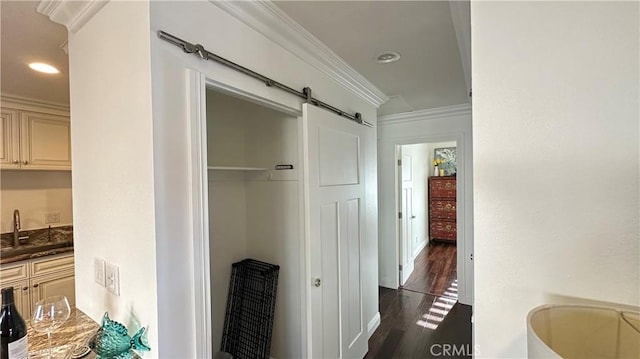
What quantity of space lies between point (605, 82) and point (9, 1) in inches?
87.9

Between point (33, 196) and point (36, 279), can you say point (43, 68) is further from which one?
point (36, 279)

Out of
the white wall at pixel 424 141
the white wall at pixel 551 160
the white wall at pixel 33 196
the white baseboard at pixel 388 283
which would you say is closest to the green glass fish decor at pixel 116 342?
the white wall at pixel 551 160

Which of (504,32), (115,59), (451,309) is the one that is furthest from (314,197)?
(451,309)

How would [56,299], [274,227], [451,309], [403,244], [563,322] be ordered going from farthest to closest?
[403,244] → [451,309] → [274,227] → [56,299] → [563,322]

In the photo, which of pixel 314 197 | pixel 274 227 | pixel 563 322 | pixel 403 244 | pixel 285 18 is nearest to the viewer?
pixel 563 322

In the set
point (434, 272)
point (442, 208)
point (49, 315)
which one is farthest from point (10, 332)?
point (442, 208)

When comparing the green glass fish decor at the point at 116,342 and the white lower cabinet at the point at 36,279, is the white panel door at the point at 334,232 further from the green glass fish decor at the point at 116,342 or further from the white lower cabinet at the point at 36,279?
the white lower cabinet at the point at 36,279

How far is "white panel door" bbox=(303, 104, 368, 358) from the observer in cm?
172

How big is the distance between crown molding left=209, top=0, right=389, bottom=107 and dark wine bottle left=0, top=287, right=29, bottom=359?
1370mm

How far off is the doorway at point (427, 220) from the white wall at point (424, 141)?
160mm

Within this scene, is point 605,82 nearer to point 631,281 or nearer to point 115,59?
point 631,281

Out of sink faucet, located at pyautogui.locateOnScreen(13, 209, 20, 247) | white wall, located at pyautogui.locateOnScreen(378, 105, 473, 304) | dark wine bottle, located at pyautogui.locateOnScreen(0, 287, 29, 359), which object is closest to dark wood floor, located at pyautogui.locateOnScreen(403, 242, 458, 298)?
white wall, located at pyautogui.locateOnScreen(378, 105, 473, 304)

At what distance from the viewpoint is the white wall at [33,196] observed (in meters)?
2.84

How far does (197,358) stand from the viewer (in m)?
1.17
